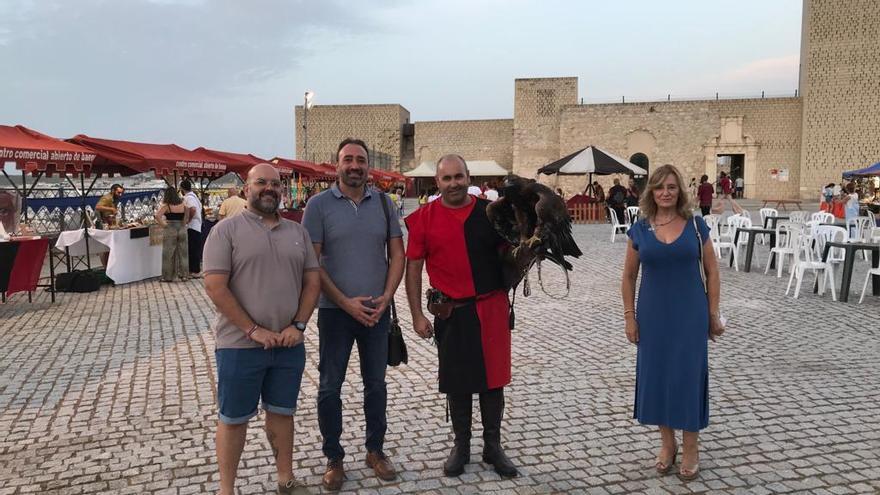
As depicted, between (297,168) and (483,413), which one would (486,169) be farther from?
(483,413)

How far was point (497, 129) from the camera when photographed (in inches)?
1543

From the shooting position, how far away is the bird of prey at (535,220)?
2588 mm

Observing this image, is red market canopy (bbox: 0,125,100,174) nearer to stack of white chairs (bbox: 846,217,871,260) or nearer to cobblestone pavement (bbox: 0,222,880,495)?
cobblestone pavement (bbox: 0,222,880,495)

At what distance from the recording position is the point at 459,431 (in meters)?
3.02

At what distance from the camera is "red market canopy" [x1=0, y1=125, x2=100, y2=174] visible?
6.90 m

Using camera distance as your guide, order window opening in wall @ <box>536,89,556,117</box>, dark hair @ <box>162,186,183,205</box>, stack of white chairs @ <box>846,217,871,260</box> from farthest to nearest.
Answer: window opening in wall @ <box>536,89,556,117</box>, stack of white chairs @ <box>846,217,871,260</box>, dark hair @ <box>162,186,183,205</box>

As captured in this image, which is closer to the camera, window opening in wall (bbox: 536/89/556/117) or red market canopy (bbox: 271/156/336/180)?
red market canopy (bbox: 271/156/336/180)

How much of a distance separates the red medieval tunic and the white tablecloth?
730 cm

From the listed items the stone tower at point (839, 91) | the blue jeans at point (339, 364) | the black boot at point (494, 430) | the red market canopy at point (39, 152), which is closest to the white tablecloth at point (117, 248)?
the red market canopy at point (39, 152)

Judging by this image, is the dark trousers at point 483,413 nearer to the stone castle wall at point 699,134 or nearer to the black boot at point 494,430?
the black boot at point 494,430

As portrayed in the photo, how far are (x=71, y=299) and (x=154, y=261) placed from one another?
6.45ft

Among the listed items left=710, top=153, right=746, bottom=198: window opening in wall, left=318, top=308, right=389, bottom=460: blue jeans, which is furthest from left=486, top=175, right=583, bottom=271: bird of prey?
left=710, top=153, right=746, bottom=198: window opening in wall

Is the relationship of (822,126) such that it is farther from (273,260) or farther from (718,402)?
(273,260)

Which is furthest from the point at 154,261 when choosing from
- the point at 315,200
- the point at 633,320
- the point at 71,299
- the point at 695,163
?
the point at 695,163
